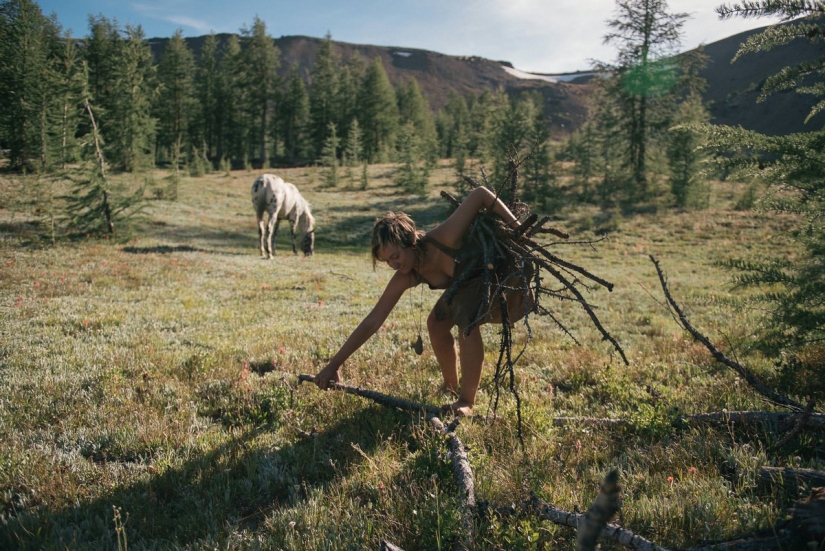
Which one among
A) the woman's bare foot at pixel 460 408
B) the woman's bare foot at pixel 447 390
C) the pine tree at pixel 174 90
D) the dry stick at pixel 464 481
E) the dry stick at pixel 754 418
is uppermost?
the pine tree at pixel 174 90

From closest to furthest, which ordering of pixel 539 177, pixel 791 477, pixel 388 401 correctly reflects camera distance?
pixel 791 477 → pixel 388 401 → pixel 539 177

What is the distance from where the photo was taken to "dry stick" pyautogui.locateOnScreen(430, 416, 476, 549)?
2.28m

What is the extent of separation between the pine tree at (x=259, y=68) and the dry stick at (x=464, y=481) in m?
62.4

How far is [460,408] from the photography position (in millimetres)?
3979

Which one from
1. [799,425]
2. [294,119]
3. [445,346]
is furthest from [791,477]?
[294,119]

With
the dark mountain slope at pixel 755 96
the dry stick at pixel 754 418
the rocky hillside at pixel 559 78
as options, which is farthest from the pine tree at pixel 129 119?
the dark mountain slope at pixel 755 96

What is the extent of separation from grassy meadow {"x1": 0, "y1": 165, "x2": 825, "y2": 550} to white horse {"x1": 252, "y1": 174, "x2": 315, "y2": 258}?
8678 millimetres

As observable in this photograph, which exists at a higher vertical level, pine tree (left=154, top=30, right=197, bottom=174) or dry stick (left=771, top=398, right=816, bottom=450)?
pine tree (left=154, top=30, right=197, bottom=174)

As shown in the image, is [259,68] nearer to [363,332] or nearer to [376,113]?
[376,113]

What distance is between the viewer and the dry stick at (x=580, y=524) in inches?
75.4

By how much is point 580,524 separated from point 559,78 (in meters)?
207

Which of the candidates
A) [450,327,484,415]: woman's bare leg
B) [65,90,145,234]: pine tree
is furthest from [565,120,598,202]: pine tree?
[450,327,484,415]: woman's bare leg

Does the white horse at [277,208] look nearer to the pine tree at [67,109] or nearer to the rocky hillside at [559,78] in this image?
the pine tree at [67,109]

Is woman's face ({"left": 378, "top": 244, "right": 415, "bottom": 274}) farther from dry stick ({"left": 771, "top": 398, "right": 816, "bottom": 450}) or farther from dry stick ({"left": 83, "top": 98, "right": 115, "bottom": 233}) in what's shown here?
dry stick ({"left": 83, "top": 98, "right": 115, "bottom": 233})
